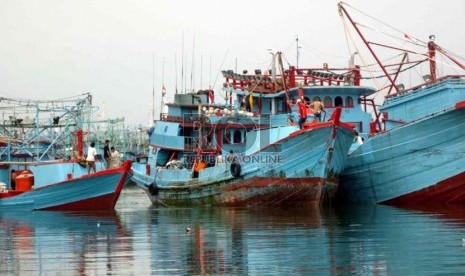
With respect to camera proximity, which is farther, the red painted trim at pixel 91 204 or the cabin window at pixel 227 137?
the cabin window at pixel 227 137

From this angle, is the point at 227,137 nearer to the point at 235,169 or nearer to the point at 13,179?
the point at 235,169

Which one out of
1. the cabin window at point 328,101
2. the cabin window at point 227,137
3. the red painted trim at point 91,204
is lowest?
the red painted trim at point 91,204

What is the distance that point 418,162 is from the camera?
27453mm

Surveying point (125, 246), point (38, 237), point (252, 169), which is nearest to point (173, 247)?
point (125, 246)

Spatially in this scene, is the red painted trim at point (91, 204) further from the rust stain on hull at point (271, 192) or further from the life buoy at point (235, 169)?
the life buoy at point (235, 169)

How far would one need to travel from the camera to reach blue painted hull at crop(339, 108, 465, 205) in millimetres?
26656

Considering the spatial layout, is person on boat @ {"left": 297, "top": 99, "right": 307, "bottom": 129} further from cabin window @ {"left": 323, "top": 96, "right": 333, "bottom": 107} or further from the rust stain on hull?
Result: cabin window @ {"left": 323, "top": 96, "right": 333, "bottom": 107}

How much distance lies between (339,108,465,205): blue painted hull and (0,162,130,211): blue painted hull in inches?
360

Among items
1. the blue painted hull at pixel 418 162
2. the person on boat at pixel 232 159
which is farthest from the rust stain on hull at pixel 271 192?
the blue painted hull at pixel 418 162

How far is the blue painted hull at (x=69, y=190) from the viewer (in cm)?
2964

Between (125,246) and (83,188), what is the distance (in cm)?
1376

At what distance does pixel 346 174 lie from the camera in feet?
99.7

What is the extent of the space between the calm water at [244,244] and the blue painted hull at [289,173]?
2383mm

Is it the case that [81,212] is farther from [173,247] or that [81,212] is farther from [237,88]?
[173,247]
